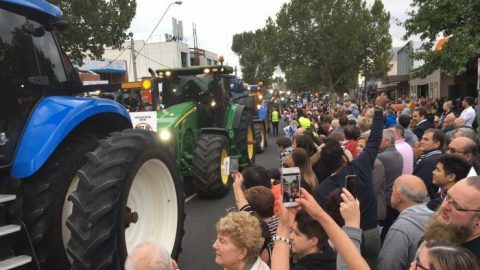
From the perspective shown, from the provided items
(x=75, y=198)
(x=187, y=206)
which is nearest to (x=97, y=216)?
(x=75, y=198)

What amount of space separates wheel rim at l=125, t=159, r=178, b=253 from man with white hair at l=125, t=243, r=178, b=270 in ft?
5.90

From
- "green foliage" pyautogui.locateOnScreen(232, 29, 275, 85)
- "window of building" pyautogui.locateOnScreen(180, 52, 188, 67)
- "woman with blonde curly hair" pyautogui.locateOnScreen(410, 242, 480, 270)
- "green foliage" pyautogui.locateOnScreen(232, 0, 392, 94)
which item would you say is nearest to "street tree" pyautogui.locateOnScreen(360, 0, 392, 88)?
"green foliage" pyautogui.locateOnScreen(232, 0, 392, 94)

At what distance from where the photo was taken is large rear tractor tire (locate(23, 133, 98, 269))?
9.98 feet

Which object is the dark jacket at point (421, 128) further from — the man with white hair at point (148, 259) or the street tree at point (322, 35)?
the street tree at point (322, 35)

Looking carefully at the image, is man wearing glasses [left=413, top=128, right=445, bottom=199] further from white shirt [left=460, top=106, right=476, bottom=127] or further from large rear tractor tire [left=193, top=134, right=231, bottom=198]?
white shirt [left=460, top=106, right=476, bottom=127]

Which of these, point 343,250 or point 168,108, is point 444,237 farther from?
point 168,108

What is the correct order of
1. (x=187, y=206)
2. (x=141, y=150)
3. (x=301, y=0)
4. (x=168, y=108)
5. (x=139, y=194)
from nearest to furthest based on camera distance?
1. (x=141, y=150)
2. (x=139, y=194)
3. (x=187, y=206)
4. (x=168, y=108)
5. (x=301, y=0)

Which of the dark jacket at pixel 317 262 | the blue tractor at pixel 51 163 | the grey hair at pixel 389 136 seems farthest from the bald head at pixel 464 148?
the blue tractor at pixel 51 163

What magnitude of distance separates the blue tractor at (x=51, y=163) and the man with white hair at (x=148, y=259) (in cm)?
103

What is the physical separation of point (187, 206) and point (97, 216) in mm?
4649

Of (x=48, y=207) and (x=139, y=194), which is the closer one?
(x=48, y=207)

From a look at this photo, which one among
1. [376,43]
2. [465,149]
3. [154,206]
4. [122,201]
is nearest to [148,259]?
[122,201]

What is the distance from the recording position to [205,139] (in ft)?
26.0

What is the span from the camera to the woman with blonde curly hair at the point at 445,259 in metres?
1.76
